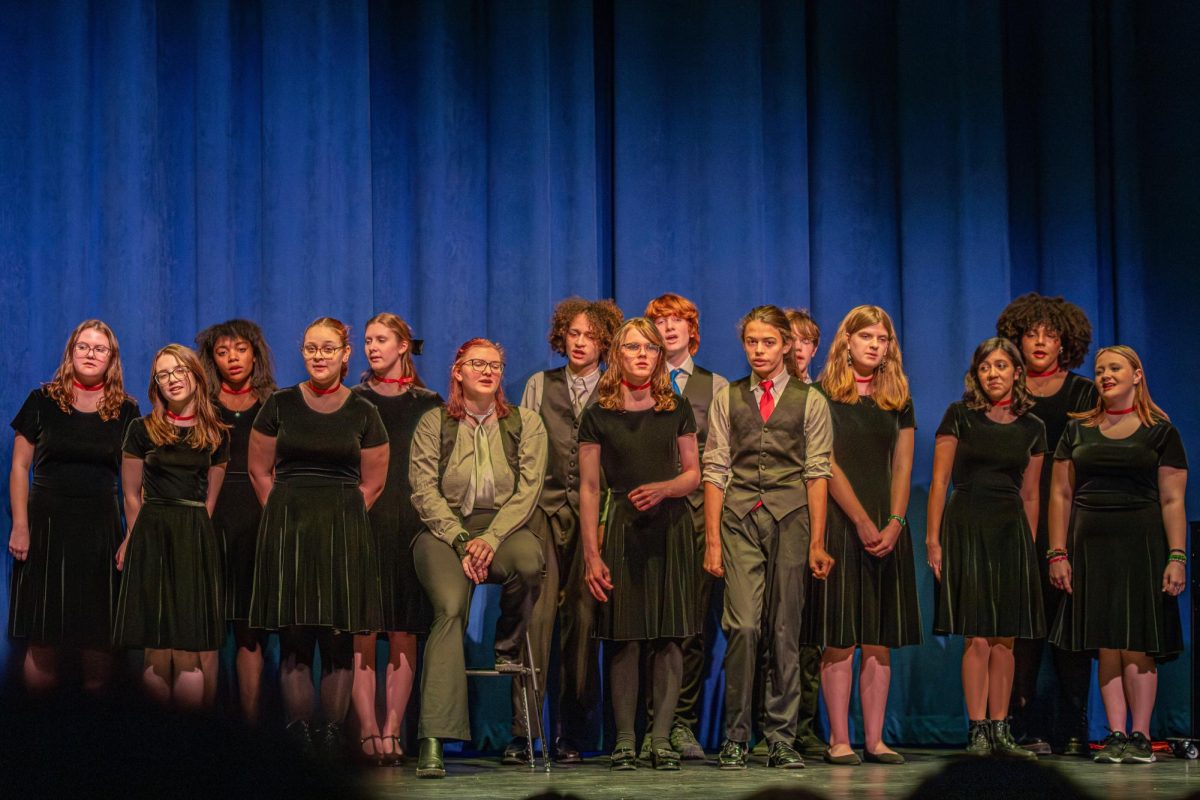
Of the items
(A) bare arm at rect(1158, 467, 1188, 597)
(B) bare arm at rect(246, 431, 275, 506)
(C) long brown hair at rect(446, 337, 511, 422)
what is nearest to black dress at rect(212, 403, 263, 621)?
(B) bare arm at rect(246, 431, 275, 506)

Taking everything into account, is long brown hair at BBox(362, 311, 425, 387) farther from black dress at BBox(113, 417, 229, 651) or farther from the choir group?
black dress at BBox(113, 417, 229, 651)

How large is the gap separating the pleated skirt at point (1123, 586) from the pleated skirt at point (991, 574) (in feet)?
0.60

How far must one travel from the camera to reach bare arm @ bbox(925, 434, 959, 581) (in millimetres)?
5566

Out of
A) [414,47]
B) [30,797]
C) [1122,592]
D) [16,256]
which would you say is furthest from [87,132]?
[30,797]

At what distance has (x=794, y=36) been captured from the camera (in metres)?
6.70

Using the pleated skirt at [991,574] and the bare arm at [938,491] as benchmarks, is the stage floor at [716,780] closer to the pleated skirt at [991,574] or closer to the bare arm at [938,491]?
the pleated skirt at [991,574]

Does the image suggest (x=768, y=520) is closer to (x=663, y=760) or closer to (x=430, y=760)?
(x=663, y=760)

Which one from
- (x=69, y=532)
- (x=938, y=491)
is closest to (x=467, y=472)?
(x=69, y=532)

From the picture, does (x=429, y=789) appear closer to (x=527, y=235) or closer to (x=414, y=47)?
(x=527, y=235)

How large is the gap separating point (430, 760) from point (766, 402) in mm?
1737

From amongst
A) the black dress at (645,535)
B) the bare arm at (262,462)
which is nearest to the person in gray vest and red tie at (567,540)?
the black dress at (645,535)

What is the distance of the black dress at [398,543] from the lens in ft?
17.7

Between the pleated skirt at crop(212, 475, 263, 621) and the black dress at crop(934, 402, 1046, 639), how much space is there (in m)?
2.64

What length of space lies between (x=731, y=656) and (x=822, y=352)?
74.4 inches
